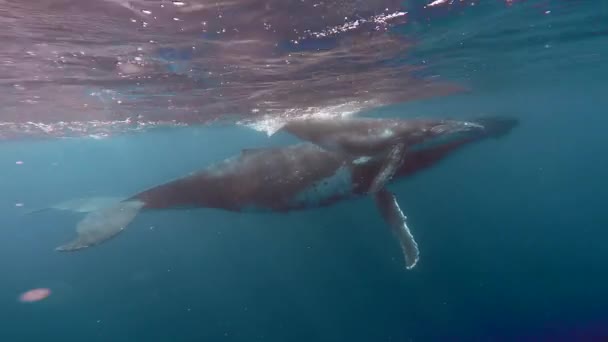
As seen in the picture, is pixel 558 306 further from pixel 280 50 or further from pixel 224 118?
pixel 224 118

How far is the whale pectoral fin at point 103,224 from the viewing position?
392 inches

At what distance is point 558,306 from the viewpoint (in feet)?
82.5

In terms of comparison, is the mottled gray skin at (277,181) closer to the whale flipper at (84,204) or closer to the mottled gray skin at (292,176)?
the mottled gray skin at (292,176)

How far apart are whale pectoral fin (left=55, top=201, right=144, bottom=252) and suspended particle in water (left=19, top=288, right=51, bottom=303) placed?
36.0 m

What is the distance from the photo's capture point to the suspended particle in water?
132 feet

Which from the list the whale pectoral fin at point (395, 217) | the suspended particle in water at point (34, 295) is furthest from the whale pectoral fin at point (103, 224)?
the suspended particle in water at point (34, 295)

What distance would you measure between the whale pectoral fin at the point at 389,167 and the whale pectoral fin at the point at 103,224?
6.41m

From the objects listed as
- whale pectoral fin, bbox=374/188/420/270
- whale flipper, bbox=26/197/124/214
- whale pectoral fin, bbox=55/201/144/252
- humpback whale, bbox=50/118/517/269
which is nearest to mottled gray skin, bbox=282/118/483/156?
humpback whale, bbox=50/118/517/269

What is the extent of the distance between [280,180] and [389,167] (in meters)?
3.35

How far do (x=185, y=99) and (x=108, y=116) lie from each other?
733 cm

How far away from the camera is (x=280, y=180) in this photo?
11977mm

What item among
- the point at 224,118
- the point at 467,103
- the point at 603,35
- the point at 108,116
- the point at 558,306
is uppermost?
the point at 603,35

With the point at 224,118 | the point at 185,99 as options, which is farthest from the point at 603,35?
the point at 224,118

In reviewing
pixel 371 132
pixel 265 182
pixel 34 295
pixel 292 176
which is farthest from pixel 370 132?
pixel 34 295
